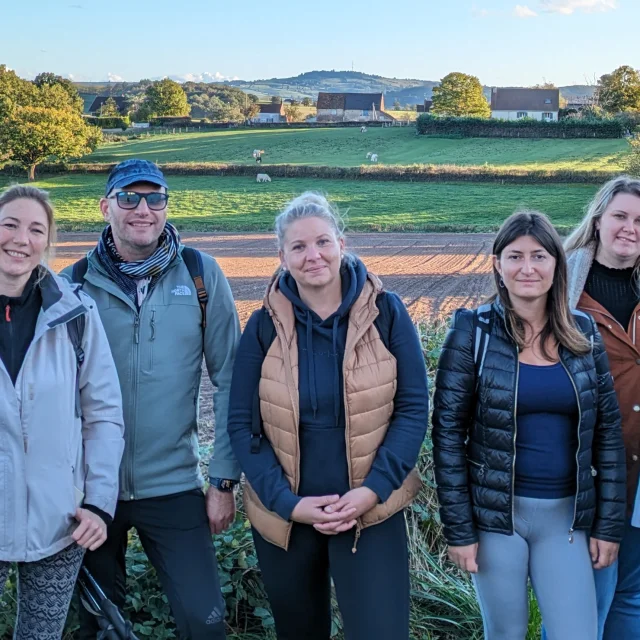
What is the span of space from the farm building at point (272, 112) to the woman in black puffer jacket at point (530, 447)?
95265 mm

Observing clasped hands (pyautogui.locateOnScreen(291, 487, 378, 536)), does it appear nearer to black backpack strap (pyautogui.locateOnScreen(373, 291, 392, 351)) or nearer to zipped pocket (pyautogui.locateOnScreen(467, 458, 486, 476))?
zipped pocket (pyautogui.locateOnScreen(467, 458, 486, 476))

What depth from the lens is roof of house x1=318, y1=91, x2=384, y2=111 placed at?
95125 millimetres

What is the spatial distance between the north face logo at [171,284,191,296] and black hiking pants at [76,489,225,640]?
2.63ft

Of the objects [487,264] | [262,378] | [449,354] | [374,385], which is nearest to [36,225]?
[262,378]

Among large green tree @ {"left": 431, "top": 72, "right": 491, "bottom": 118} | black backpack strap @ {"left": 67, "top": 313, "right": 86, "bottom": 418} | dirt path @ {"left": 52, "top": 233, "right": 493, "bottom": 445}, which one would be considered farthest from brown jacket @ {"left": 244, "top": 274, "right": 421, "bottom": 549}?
large green tree @ {"left": 431, "top": 72, "right": 491, "bottom": 118}

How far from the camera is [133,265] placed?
2916 millimetres

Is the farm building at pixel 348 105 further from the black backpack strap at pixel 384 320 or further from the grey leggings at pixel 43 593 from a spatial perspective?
the grey leggings at pixel 43 593

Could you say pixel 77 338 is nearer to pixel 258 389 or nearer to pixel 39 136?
pixel 258 389

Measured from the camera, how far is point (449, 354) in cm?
273

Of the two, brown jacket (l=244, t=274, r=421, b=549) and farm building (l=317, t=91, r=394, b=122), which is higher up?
farm building (l=317, t=91, r=394, b=122)

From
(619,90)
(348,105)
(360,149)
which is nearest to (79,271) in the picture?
(360,149)

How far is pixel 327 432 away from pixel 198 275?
86 centimetres

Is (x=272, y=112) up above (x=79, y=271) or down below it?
above

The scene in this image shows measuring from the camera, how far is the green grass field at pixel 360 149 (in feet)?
131
